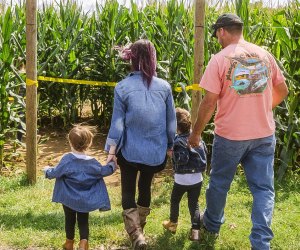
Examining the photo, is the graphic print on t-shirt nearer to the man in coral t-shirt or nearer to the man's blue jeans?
the man in coral t-shirt

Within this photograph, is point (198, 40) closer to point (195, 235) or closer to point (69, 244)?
point (195, 235)

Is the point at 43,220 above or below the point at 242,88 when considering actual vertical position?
below

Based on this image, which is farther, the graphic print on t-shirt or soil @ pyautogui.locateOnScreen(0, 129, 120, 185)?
soil @ pyautogui.locateOnScreen(0, 129, 120, 185)

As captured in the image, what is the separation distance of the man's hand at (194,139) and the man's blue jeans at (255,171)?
0.55 ft

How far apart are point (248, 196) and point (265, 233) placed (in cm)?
177

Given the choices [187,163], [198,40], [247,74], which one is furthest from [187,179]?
[198,40]

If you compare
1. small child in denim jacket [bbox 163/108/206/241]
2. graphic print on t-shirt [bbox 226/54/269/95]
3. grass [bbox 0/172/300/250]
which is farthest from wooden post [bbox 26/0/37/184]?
graphic print on t-shirt [bbox 226/54/269/95]

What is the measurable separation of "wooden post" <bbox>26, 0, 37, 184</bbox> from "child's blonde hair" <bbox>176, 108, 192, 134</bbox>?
208cm

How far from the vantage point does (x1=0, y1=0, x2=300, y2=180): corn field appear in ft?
21.9

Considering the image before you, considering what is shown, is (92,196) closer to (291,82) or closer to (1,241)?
(1,241)

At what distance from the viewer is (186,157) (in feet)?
15.3

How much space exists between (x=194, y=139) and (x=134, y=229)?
2.74ft

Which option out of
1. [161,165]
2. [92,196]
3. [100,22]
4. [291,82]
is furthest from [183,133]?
[100,22]

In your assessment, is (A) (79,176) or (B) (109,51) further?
(B) (109,51)
